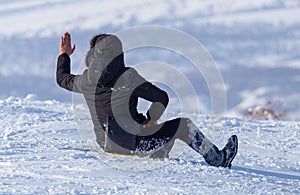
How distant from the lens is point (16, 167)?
560 centimetres

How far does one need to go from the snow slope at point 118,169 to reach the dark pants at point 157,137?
11 centimetres

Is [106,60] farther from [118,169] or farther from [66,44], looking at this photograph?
[118,169]

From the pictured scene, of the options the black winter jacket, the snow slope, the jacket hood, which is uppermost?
the jacket hood

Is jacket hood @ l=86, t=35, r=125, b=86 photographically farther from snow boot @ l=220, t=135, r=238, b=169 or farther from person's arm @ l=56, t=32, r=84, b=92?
snow boot @ l=220, t=135, r=238, b=169

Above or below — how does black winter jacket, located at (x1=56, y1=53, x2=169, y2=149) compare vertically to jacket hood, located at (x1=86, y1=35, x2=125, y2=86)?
below

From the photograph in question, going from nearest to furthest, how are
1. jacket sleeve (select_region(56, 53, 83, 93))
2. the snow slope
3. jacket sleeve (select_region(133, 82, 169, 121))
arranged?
the snow slope < jacket sleeve (select_region(133, 82, 169, 121)) < jacket sleeve (select_region(56, 53, 83, 93))

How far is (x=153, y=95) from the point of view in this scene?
587 cm

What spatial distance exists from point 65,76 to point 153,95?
84 cm

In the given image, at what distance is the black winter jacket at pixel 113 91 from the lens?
232 inches

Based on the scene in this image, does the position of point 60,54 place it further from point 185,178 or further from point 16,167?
point 185,178

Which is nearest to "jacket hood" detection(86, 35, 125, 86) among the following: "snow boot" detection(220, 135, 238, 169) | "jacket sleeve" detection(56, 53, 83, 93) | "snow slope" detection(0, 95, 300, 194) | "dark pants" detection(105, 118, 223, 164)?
"jacket sleeve" detection(56, 53, 83, 93)

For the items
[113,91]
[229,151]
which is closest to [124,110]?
[113,91]

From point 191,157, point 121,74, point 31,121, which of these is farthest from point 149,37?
point 31,121

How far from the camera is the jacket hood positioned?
5.91 m
